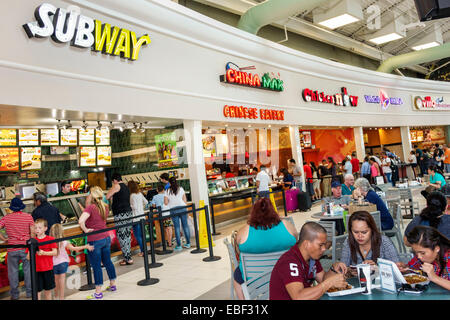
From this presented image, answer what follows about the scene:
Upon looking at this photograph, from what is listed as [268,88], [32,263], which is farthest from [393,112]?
[32,263]

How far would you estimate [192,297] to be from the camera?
15.0 feet

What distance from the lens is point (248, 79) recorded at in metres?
10.4

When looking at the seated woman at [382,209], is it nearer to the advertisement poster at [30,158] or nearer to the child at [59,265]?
the child at [59,265]

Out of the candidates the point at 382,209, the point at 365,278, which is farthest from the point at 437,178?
the point at 365,278

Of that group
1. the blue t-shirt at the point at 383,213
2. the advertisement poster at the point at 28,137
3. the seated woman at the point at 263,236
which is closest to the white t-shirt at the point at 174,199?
the blue t-shirt at the point at 383,213

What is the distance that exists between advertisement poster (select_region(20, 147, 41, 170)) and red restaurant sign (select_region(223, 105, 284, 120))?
523 cm

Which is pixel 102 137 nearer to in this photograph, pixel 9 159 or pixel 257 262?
pixel 9 159

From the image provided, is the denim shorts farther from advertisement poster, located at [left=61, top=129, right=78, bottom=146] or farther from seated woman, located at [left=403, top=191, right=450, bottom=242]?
advertisement poster, located at [left=61, top=129, right=78, bottom=146]

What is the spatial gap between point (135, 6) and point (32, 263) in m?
5.55

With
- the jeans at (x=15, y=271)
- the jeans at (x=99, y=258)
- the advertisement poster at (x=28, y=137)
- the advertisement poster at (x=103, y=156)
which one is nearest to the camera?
the jeans at (x=99, y=258)

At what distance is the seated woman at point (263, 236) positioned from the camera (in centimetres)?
338

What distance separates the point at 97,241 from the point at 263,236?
2.69 m

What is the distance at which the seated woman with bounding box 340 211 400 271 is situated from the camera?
2902mm

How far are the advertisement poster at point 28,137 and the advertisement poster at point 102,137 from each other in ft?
5.37
